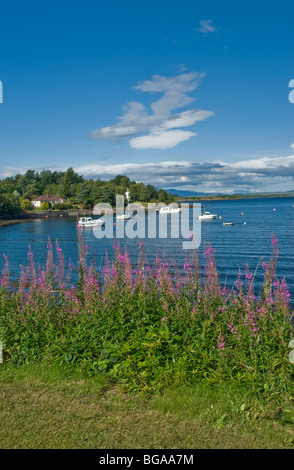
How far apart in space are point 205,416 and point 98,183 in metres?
191

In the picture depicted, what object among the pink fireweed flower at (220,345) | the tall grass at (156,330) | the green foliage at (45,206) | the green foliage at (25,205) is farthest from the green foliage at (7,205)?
the pink fireweed flower at (220,345)

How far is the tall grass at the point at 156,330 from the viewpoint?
5863mm

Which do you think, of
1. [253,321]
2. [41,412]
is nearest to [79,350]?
[41,412]

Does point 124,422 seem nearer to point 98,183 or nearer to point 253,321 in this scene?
point 253,321

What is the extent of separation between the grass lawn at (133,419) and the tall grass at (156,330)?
275mm

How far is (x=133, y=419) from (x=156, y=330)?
67.2 inches

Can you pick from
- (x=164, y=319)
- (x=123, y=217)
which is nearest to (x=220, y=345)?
(x=164, y=319)

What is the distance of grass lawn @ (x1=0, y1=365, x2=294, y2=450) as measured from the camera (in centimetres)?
472

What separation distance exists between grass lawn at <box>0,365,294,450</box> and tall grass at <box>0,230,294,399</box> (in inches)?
10.8

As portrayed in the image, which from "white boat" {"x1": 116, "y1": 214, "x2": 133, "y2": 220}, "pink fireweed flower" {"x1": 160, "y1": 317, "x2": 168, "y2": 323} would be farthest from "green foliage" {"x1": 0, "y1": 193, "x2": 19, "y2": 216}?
"pink fireweed flower" {"x1": 160, "y1": 317, "x2": 168, "y2": 323}

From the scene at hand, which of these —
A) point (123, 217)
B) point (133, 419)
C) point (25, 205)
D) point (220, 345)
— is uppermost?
point (25, 205)

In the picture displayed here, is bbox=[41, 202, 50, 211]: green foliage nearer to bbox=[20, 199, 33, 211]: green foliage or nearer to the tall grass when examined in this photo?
bbox=[20, 199, 33, 211]: green foliage

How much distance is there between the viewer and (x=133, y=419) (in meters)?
5.27

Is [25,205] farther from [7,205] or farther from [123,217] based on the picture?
[123,217]
